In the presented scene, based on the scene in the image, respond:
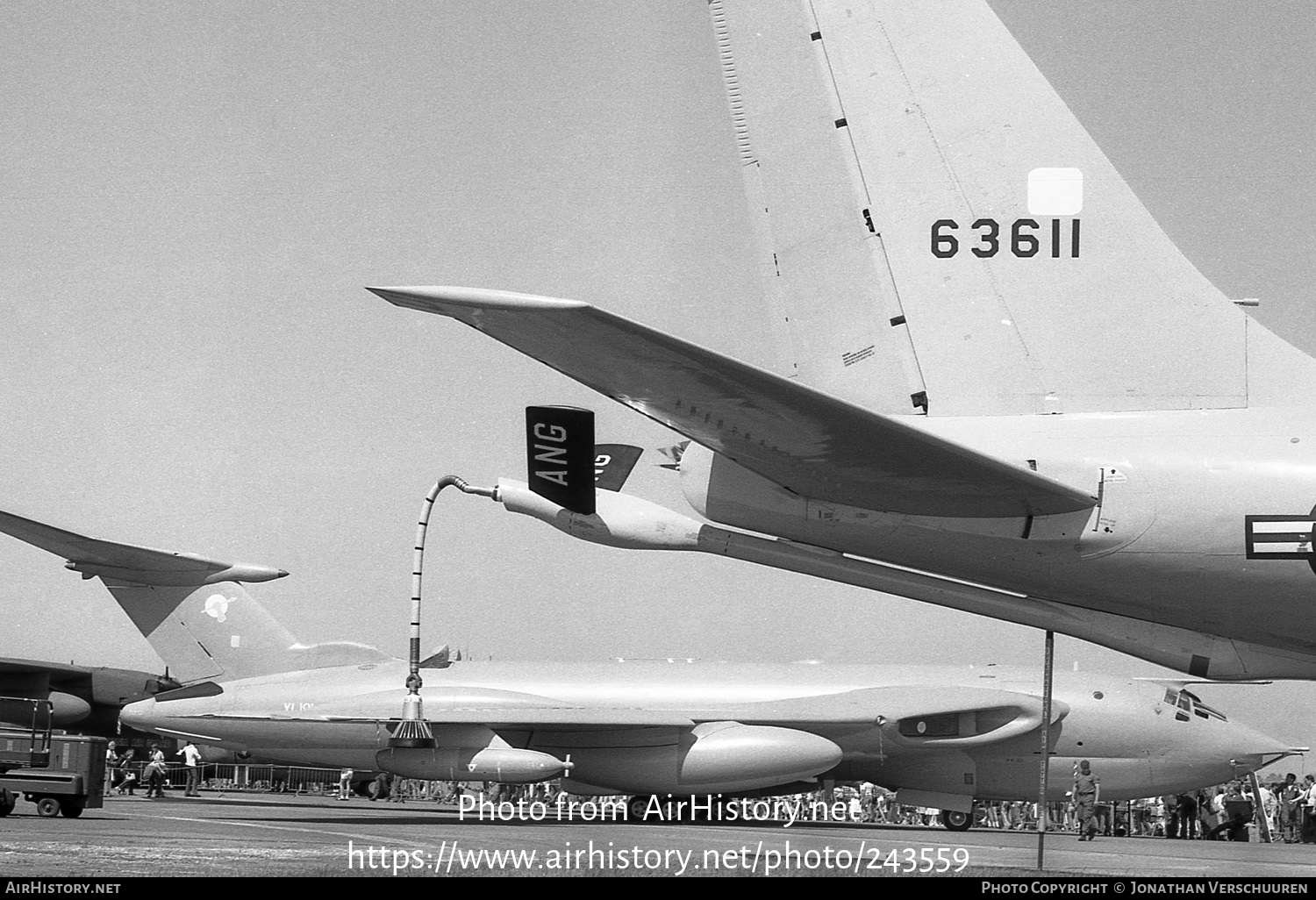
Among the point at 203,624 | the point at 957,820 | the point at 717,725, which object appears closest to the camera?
the point at 717,725

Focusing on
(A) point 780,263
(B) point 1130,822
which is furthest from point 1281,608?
(B) point 1130,822

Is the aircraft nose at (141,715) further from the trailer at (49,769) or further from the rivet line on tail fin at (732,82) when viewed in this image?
the rivet line on tail fin at (732,82)

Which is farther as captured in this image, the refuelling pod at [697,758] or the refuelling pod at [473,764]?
the refuelling pod at [473,764]

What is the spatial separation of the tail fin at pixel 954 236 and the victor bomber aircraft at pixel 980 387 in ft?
0.04

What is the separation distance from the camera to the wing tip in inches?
195

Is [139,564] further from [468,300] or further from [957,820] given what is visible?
[468,300]

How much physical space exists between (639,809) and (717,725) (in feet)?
7.13

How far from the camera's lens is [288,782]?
123 ft

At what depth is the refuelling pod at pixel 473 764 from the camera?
20.0m

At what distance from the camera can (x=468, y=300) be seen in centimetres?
496

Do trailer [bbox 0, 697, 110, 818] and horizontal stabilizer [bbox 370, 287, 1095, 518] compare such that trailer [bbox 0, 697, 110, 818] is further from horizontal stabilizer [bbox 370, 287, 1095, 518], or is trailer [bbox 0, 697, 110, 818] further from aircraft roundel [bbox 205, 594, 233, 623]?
horizontal stabilizer [bbox 370, 287, 1095, 518]

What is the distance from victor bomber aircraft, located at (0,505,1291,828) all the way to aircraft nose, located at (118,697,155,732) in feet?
0.11

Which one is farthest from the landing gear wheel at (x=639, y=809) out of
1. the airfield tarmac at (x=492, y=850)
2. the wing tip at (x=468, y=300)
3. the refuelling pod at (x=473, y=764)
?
the wing tip at (x=468, y=300)

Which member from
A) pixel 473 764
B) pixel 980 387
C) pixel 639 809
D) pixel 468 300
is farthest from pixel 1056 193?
pixel 639 809
